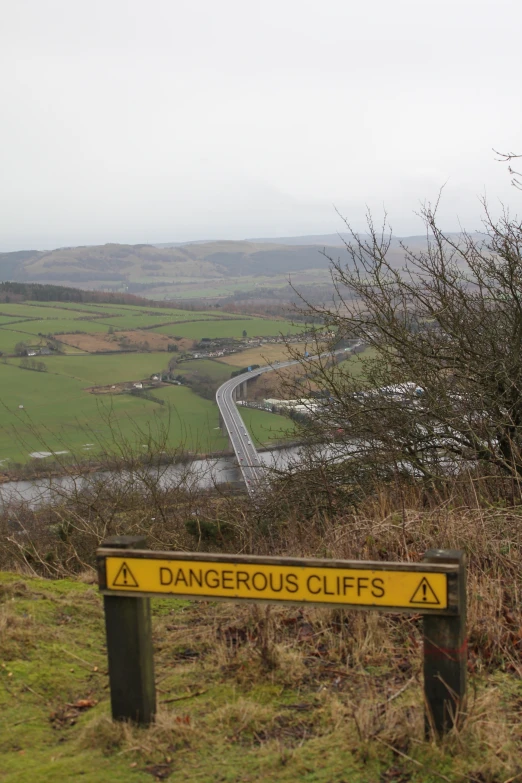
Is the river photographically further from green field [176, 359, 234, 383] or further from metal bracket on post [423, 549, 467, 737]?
green field [176, 359, 234, 383]

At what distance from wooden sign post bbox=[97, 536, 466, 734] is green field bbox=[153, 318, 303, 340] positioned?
53076 mm

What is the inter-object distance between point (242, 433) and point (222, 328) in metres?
44.2

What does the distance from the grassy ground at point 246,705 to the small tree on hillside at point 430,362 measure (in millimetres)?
4079

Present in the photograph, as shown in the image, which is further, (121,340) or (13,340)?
(121,340)

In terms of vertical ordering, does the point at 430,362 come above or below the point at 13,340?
above

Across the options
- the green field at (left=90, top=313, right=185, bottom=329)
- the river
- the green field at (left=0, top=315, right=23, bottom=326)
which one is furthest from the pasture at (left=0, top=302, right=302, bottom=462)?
the river

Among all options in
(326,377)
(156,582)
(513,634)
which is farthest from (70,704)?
(326,377)

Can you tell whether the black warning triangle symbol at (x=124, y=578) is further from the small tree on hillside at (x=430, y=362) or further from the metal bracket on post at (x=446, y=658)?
the small tree on hillside at (x=430, y=362)

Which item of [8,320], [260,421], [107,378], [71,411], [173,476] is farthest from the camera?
[8,320]

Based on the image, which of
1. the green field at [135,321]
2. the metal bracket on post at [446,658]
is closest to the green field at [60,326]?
the green field at [135,321]

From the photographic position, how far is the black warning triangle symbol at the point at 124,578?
3.45m

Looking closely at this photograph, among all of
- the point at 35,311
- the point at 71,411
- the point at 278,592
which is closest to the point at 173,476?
the point at 278,592

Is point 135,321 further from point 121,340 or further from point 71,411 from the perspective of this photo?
point 71,411

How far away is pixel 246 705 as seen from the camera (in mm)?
3727
